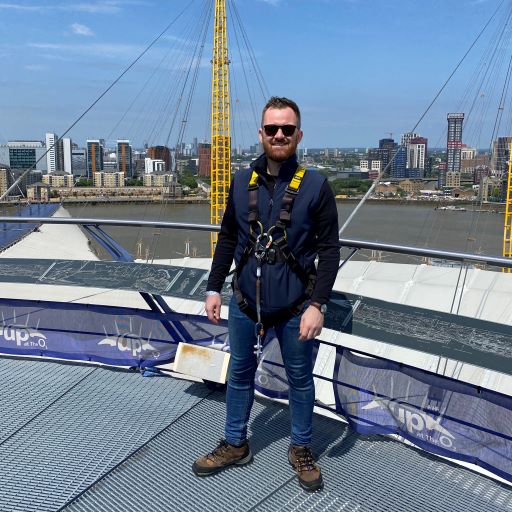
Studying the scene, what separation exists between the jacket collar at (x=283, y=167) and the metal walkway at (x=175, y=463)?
1043 millimetres

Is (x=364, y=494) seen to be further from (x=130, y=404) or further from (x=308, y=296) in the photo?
(x=130, y=404)

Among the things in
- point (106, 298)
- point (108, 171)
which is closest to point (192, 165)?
point (108, 171)

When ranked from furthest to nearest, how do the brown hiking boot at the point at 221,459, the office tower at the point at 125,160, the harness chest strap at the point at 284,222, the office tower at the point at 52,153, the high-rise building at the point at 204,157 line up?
the office tower at the point at 125,160 → the high-rise building at the point at 204,157 → the office tower at the point at 52,153 → the brown hiking boot at the point at 221,459 → the harness chest strap at the point at 284,222

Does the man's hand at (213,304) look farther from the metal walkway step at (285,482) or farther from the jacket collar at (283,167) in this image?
the metal walkway step at (285,482)

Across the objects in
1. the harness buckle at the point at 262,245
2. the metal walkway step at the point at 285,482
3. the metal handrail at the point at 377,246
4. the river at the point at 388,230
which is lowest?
the river at the point at 388,230

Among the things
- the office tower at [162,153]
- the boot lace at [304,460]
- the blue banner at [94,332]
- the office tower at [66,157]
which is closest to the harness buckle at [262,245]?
the boot lace at [304,460]

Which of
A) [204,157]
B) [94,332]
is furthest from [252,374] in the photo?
[204,157]

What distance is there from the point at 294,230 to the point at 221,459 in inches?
34.3

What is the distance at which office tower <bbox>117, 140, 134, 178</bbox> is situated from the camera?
59.9m

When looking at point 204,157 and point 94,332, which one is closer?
point 94,332

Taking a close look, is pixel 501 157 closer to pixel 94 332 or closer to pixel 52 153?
pixel 52 153

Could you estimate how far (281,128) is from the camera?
179cm

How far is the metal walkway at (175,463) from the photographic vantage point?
6.32ft

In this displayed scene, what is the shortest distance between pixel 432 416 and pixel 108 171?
67.0 m
